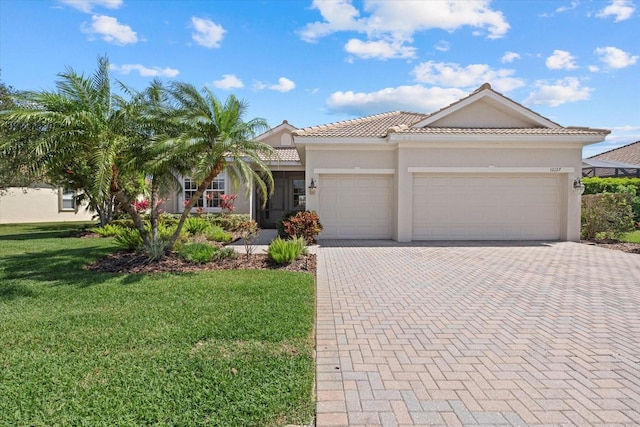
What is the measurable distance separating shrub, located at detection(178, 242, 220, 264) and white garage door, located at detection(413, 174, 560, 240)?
8217mm

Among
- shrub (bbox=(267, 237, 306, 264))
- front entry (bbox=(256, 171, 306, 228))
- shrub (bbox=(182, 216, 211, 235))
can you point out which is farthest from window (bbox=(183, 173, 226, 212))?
shrub (bbox=(267, 237, 306, 264))

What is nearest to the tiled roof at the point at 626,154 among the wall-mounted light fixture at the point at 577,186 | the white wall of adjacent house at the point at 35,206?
the wall-mounted light fixture at the point at 577,186

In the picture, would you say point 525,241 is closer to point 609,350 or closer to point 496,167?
point 496,167

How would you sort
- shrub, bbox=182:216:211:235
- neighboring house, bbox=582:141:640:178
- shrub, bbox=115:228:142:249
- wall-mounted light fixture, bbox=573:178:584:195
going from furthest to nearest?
neighboring house, bbox=582:141:640:178 < shrub, bbox=182:216:211:235 < wall-mounted light fixture, bbox=573:178:584:195 < shrub, bbox=115:228:142:249

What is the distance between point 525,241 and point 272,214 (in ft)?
42.6

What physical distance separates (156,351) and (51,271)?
20.3 ft

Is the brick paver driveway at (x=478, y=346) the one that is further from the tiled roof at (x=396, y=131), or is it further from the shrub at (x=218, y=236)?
the shrub at (x=218, y=236)

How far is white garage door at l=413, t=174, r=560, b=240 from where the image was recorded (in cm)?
1380

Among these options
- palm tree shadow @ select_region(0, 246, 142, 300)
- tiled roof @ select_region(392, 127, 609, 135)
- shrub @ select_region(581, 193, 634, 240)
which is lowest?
palm tree shadow @ select_region(0, 246, 142, 300)

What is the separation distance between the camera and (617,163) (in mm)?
27859

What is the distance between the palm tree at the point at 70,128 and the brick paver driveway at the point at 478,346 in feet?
18.7

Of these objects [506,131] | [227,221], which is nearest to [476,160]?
[506,131]

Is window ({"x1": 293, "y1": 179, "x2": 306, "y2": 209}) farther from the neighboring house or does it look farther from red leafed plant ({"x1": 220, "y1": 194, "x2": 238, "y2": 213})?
the neighboring house

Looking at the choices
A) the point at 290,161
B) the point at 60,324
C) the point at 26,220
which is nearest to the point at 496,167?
the point at 290,161
